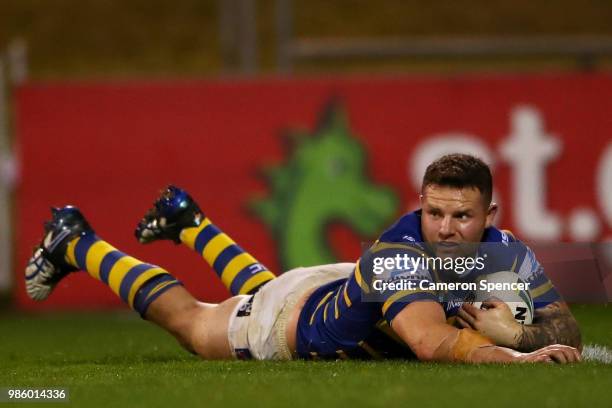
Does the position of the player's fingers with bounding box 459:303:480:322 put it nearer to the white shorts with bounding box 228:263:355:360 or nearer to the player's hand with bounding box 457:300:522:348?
the player's hand with bounding box 457:300:522:348

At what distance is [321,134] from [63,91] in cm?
190

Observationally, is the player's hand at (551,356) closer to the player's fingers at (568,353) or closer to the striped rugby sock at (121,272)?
the player's fingers at (568,353)

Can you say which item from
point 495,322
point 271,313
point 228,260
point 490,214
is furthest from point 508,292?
point 228,260

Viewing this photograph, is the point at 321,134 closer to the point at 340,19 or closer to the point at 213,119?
the point at 213,119

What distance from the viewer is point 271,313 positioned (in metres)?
5.52

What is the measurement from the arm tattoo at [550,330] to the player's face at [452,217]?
38 cm

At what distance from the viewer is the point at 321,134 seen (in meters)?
9.68

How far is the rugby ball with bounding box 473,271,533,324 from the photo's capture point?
4.97m

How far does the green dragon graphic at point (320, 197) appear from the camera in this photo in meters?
9.57

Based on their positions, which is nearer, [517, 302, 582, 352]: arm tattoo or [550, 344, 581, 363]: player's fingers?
[550, 344, 581, 363]: player's fingers

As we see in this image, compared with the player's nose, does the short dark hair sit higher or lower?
higher

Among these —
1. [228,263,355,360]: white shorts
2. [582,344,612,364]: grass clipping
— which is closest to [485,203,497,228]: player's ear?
[582,344,612,364]: grass clipping

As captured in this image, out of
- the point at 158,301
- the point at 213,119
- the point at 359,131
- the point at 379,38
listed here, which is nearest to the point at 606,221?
the point at 359,131

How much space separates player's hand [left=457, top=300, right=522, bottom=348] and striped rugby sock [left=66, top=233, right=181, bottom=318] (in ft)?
4.80
